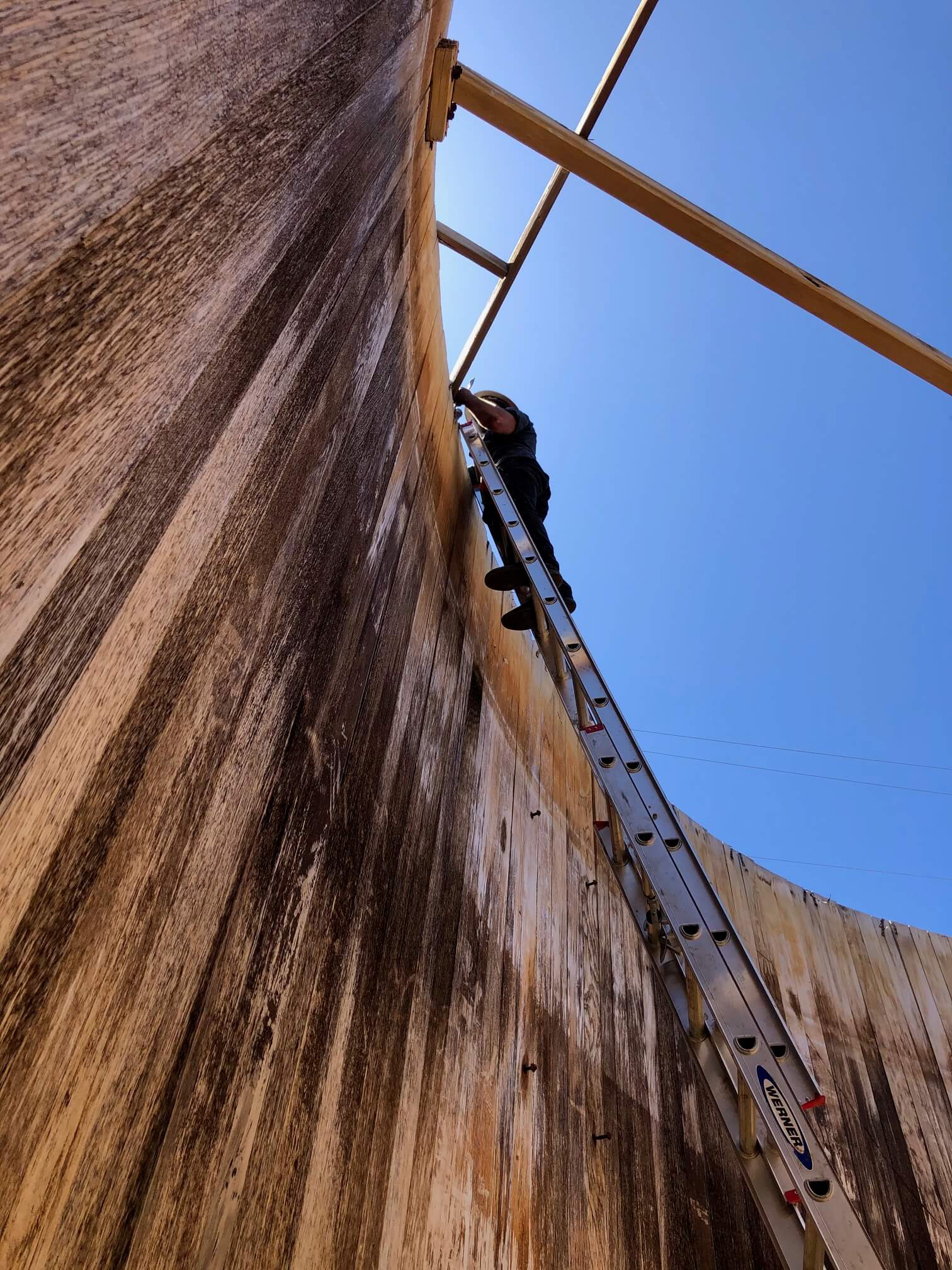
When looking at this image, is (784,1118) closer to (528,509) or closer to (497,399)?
(528,509)

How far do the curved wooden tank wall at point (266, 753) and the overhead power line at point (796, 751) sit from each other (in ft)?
17.5

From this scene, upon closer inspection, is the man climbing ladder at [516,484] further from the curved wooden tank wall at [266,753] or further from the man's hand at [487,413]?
the curved wooden tank wall at [266,753]

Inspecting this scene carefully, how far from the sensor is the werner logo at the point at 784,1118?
1779 millimetres

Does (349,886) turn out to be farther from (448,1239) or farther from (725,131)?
(725,131)

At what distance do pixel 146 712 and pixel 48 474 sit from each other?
0.32 metres

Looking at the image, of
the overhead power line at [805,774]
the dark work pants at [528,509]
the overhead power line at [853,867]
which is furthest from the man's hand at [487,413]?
the overhead power line at [853,867]

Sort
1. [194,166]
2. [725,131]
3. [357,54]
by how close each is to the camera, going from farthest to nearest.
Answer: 1. [725,131]
2. [357,54]
3. [194,166]

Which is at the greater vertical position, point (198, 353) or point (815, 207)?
point (815, 207)

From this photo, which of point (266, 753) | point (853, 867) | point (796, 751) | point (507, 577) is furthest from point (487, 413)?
point (853, 867)

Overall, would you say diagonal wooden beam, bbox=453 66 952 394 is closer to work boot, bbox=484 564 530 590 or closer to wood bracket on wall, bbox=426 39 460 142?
wood bracket on wall, bbox=426 39 460 142

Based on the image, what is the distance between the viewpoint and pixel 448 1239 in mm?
1497

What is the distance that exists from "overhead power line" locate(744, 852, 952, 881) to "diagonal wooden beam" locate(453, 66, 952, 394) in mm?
5524

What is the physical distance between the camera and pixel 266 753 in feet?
4.03

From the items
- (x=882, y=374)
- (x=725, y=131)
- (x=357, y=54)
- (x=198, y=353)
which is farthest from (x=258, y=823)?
(x=882, y=374)
